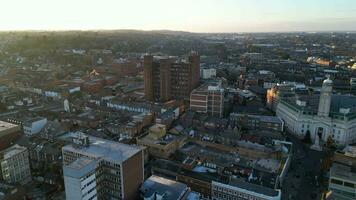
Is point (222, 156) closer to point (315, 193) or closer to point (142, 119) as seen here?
point (315, 193)

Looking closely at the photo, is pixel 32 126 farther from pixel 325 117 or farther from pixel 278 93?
pixel 325 117

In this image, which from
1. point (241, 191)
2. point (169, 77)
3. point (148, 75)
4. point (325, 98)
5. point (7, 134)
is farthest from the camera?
point (169, 77)

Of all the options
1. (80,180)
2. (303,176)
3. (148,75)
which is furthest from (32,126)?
(303,176)

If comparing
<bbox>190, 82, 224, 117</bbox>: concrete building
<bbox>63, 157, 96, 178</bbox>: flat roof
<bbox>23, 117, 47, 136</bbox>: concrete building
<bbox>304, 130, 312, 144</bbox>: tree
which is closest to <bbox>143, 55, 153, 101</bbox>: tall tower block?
<bbox>190, 82, 224, 117</bbox>: concrete building

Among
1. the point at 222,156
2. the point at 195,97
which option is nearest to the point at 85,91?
the point at 195,97

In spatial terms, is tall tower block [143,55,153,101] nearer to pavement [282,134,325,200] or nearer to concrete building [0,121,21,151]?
concrete building [0,121,21,151]

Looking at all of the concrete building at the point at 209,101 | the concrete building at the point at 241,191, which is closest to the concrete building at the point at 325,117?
the concrete building at the point at 209,101
